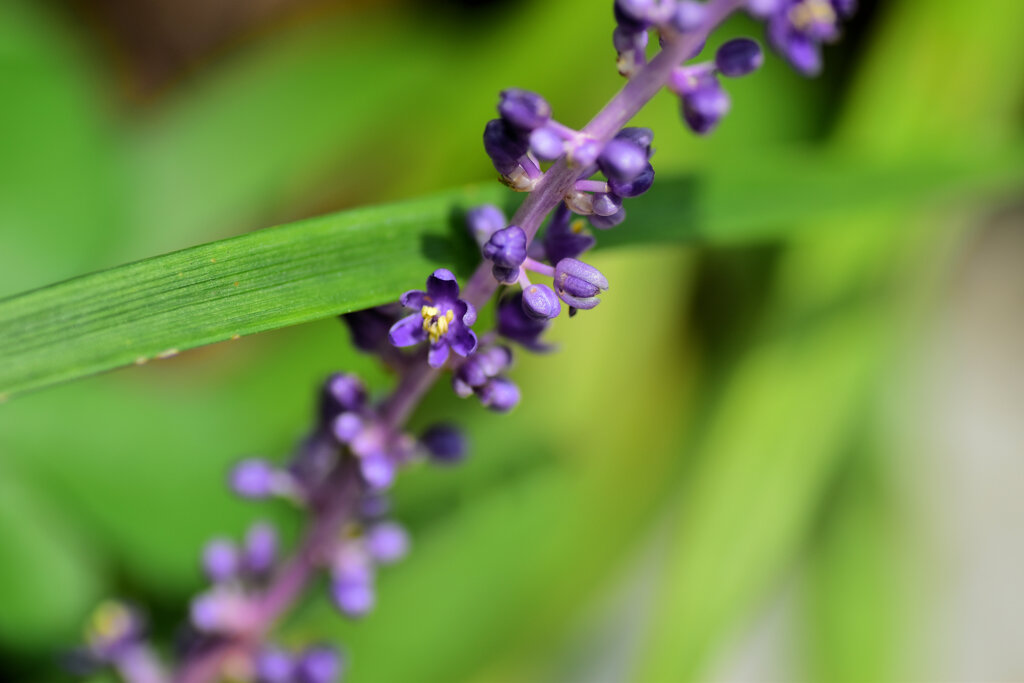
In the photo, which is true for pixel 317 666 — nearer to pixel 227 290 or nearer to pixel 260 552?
pixel 260 552

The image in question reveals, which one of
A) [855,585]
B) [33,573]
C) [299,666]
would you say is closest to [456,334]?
[299,666]

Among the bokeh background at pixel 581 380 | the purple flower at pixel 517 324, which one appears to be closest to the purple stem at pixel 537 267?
the purple flower at pixel 517 324

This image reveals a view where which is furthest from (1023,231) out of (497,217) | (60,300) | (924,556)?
(60,300)

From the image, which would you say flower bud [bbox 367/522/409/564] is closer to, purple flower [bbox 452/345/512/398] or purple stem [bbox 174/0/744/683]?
purple stem [bbox 174/0/744/683]

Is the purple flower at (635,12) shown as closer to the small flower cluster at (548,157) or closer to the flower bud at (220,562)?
the small flower cluster at (548,157)

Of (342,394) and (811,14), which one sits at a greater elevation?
(811,14)

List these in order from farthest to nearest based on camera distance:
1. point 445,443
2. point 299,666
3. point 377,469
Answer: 1. point 299,666
2. point 445,443
3. point 377,469
